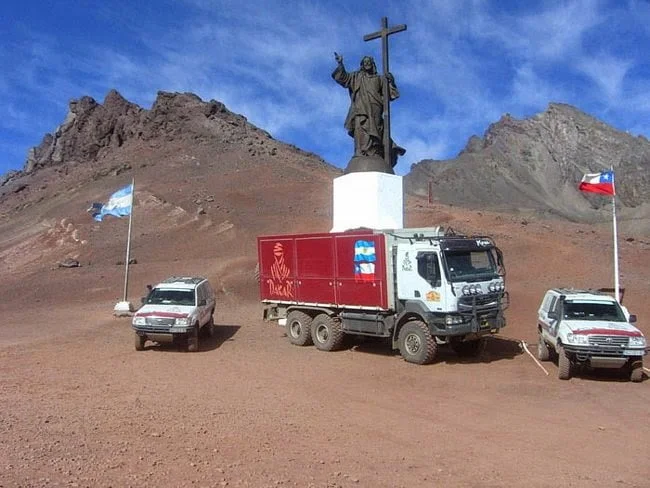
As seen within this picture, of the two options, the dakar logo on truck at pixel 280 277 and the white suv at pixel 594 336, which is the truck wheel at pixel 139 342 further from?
the white suv at pixel 594 336

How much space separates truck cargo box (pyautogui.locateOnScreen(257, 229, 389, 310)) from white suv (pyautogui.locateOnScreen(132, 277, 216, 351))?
6.69 feet

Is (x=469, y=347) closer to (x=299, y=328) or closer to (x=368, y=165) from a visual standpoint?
(x=299, y=328)

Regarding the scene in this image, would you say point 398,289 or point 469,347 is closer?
point 398,289

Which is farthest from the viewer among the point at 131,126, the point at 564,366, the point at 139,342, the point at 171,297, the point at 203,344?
the point at 131,126

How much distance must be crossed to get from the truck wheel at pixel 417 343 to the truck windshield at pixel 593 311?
9.57 feet

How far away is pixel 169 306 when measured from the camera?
1780cm

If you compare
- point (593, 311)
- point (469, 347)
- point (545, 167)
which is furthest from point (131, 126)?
point (545, 167)

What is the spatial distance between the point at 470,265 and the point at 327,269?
3.80 m

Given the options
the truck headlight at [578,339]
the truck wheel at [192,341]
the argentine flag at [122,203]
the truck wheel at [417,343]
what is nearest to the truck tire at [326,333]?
the truck wheel at [417,343]

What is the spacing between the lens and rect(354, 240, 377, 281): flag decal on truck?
52.7ft

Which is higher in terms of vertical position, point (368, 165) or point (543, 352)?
point (368, 165)

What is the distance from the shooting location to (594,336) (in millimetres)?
13008

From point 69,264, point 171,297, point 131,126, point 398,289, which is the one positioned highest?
point 131,126

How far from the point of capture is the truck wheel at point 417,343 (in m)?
14.9
